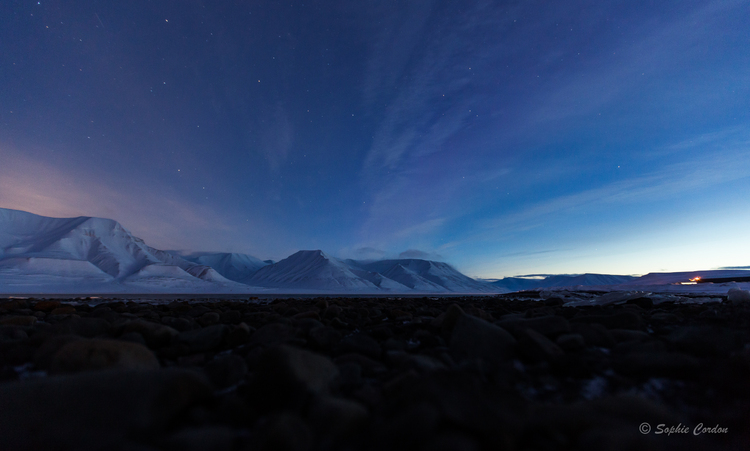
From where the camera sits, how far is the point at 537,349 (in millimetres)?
2377

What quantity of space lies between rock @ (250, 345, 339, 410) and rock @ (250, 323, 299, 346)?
1.21 metres

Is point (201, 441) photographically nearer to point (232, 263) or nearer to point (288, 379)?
point (288, 379)

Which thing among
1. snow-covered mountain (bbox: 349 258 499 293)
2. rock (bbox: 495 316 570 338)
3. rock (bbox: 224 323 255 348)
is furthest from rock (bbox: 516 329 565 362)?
snow-covered mountain (bbox: 349 258 499 293)

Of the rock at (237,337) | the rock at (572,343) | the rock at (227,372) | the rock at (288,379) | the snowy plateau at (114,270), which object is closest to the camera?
the rock at (288,379)

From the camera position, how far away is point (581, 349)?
2.60m

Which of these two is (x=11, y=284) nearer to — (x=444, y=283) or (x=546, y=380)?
(x=546, y=380)

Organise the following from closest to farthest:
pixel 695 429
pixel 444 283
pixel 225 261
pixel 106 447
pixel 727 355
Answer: pixel 106 447 → pixel 695 429 → pixel 727 355 → pixel 444 283 → pixel 225 261

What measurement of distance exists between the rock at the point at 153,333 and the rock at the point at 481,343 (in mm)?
3072

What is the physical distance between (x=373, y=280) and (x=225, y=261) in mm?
101730

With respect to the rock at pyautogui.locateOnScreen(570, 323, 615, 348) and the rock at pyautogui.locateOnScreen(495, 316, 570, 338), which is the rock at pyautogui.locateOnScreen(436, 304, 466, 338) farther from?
the rock at pyautogui.locateOnScreen(570, 323, 615, 348)

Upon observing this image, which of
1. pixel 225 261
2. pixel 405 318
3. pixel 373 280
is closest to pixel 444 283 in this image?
pixel 373 280

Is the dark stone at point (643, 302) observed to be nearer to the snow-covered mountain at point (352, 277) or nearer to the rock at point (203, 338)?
the rock at point (203, 338)

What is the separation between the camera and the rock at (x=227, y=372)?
207cm

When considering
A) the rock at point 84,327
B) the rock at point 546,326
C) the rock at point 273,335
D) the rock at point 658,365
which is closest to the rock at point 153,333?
the rock at point 84,327
